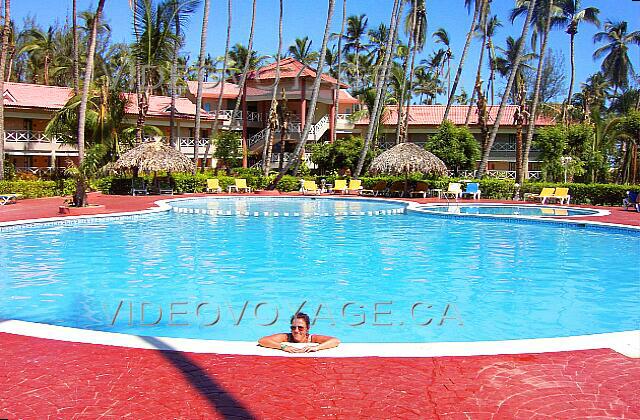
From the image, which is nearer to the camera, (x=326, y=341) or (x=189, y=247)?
(x=326, y=341)

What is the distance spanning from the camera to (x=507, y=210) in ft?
80.6

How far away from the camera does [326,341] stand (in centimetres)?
567

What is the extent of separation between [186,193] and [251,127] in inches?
677

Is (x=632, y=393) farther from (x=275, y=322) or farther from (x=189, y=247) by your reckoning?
(x=189, y=247)

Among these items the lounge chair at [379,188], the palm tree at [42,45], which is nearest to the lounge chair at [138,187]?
the lounge chair at [379,188]

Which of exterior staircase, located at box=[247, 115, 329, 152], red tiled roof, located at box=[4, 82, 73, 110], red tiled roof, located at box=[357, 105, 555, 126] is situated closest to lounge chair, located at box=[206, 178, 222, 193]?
red tiled roof, located at box=[4, 82, 73, 110]

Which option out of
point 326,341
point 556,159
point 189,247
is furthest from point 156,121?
point 326,341

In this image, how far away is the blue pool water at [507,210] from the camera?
2255 centimetres

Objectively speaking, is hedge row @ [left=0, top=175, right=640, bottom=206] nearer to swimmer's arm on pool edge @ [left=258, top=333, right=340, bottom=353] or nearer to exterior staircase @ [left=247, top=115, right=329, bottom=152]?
exterior staircase @ [left=247, top=115, right=329, bottom=152]

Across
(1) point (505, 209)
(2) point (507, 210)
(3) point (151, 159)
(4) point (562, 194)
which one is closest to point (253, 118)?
(3) point (151, 159)

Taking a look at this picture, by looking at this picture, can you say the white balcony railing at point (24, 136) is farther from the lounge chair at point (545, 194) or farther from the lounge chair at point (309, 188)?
the lounge chair at point (545, 194)

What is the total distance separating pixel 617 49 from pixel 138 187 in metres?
46.3

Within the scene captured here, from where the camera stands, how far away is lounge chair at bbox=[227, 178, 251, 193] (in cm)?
3180

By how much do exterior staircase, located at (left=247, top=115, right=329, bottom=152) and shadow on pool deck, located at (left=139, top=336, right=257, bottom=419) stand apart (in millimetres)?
37724
